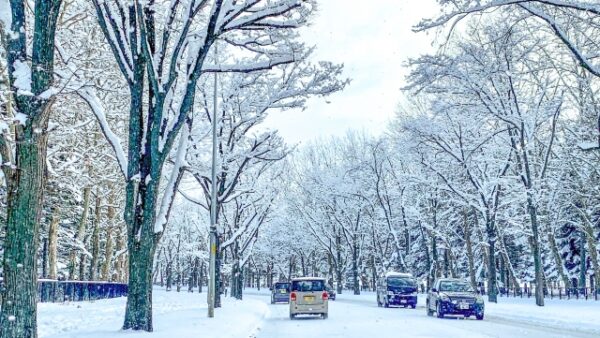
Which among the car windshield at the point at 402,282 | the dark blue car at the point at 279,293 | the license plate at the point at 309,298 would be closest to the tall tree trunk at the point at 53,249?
the license plate at the point at 309,298

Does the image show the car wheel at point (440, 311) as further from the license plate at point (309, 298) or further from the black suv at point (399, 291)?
the black suv at point (399, 291)

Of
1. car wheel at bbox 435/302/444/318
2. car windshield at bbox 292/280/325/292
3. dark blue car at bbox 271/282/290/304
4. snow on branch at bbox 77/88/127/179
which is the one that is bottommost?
dark blue car at bbox 271/282/290/304

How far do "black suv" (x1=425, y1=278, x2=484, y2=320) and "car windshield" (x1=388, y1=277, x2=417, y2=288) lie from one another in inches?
373

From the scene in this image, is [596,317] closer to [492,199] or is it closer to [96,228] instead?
[492,199]

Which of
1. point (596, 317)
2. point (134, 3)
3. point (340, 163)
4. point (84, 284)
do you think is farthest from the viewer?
point (340, 163)

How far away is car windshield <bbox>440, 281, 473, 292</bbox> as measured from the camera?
991 inches

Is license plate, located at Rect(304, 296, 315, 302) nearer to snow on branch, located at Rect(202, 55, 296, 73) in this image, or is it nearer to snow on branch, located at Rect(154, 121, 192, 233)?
snow on branch, located at Rect(154, 121, 192, 233)

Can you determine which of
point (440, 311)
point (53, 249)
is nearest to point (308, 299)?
point (440, 311)

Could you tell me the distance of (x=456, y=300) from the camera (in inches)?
936

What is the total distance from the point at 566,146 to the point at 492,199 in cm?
548

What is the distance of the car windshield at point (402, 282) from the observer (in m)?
35.2

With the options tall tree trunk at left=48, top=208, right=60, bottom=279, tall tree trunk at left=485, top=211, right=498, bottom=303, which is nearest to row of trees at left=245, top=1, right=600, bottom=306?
tall tree trunk at left=485, top=211, right=498, bottom=303

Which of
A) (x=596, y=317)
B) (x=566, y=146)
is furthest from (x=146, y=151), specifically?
(x=566, y=146)

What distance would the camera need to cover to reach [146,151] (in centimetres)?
1430
